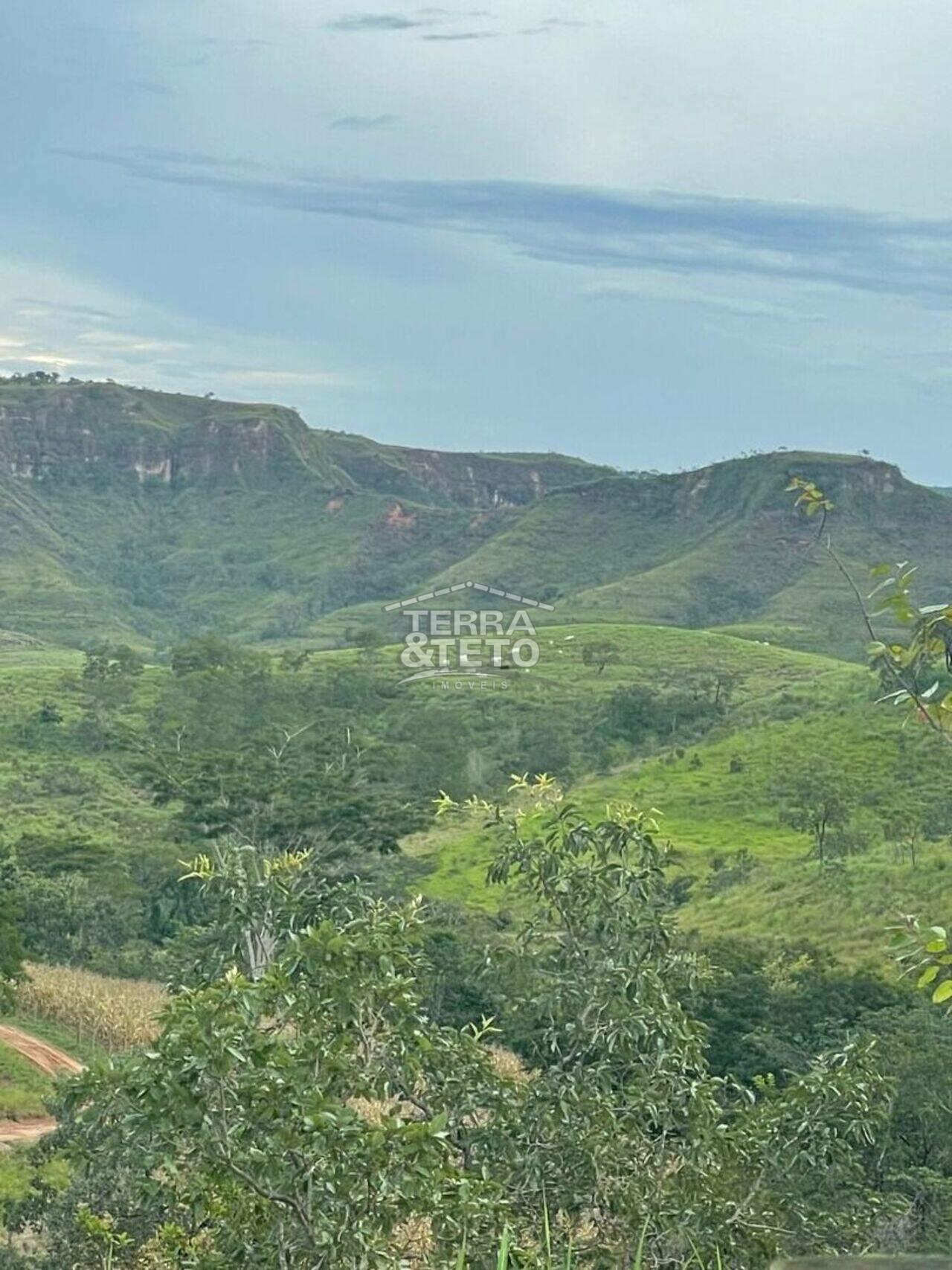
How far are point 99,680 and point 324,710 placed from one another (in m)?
8.55

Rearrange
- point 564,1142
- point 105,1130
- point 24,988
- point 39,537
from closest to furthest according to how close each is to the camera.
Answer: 1. point 105,1130
2. point 564,1142
3. point 24,988
4. point 39,537

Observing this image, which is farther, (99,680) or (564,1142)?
(99,680)

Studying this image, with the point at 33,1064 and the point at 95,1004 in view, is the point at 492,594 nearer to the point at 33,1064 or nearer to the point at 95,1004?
the point at 95,1004

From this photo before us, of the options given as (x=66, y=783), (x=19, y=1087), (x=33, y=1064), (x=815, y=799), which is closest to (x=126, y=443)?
(x=66, y=783)

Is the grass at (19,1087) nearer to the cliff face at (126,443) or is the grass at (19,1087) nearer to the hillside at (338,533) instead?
the hillside at (338,533)

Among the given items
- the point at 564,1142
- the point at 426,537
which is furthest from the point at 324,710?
the point at 426,537

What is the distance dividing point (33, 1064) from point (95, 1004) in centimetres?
210

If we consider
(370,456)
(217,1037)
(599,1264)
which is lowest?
(599,1264)

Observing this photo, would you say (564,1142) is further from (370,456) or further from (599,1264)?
(370,456)

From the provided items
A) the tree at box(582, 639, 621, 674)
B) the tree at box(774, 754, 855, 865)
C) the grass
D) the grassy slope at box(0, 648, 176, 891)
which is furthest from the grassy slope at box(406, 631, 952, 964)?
the grass

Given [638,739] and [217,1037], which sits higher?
[217,1037]

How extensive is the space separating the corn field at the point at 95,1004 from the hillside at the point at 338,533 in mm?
44924

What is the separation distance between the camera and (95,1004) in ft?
59.7

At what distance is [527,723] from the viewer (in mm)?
42438
